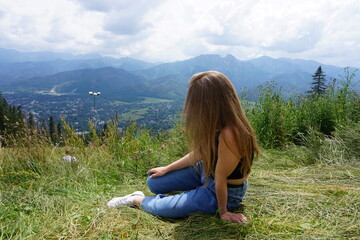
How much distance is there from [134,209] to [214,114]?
1.13m

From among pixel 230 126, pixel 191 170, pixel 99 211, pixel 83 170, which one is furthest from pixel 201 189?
pixel 83 170

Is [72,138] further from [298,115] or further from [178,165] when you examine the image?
[298,115]

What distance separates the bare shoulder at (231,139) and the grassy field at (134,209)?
1.90 feet

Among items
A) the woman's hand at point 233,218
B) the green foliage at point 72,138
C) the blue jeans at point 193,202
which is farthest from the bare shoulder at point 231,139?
the green foliage at point 72,138

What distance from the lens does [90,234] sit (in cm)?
172

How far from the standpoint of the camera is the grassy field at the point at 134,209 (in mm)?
1707

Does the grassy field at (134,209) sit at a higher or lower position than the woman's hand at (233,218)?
lower

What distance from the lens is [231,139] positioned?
5.44ft

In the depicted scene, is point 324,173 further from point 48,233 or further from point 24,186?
point 24,186

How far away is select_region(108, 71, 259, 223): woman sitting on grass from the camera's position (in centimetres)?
169

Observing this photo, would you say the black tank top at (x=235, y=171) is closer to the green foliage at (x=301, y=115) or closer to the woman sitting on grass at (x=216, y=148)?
the woman sitting on grass at (x=216, y=148)

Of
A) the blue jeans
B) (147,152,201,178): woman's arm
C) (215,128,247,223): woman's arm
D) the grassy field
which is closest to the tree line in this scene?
the grassy field

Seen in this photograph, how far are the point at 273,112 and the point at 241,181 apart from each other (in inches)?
127

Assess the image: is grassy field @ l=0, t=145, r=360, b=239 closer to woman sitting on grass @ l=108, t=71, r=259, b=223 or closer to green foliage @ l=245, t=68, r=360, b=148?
woman sitting on grass @ l=108, t=71, r=259, b=223
